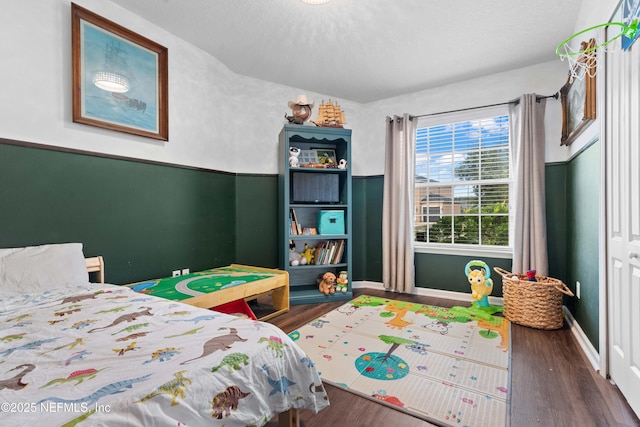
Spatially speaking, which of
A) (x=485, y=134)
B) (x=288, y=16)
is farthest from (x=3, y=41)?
(x=485, y=134)

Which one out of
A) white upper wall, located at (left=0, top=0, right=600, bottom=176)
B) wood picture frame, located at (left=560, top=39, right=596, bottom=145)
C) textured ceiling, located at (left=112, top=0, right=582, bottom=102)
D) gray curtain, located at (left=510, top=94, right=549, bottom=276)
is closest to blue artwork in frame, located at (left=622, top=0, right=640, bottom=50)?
wood picture frame, located at (left=560, top=39, right=596, bottom=145)

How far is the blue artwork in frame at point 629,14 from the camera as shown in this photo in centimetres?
140

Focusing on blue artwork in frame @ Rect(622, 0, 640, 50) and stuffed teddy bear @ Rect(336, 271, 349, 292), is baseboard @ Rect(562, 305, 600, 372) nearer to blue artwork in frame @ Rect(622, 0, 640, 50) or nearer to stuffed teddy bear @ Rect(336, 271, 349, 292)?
blue artwork in frame @ Rect(622, 0, 640, 50)

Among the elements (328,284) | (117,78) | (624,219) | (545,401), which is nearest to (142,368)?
(545,401)

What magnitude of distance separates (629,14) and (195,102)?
3240mm

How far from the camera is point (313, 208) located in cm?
382

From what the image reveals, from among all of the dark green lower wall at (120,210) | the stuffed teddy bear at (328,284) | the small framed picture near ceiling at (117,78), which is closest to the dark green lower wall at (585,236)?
the stuffed teddy bear at (328,284)

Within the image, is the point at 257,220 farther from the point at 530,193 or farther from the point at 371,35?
the point at 530,193

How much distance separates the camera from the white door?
1.48 metres

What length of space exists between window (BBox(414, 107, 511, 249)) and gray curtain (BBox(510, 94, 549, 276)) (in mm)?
227

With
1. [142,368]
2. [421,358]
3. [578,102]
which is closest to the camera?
[142,368]

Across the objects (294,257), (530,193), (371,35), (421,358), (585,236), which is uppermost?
(371,35)

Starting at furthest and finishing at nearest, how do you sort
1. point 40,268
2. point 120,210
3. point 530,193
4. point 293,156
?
1. point 293,156
2. point 530,193
3. point 120,210
4. point 40,268

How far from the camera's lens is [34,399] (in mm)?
727
